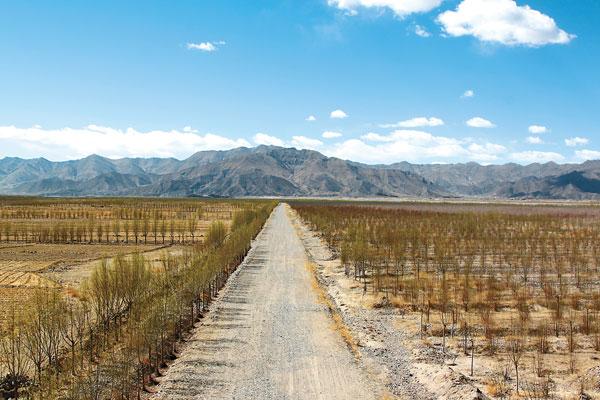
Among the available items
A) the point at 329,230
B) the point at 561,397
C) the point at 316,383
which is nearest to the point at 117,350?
the point at 316,383

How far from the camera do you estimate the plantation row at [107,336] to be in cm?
955

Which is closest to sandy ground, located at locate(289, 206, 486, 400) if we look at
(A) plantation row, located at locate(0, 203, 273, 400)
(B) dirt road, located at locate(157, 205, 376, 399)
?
(B) dirt road, located at locate(157, 205, 376, 399)

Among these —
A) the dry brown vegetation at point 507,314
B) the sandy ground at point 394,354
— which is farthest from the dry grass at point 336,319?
the dry brown vegetation at point 507,314

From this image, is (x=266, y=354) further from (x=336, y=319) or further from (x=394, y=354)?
(x=336, y=319)

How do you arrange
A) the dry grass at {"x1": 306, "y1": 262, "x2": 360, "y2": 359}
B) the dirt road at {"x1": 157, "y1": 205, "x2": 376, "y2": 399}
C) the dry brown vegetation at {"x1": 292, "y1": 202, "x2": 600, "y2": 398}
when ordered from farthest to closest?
the dry grass at {"x1": 306, "y1": 262, "x2": 360, "y2": 359}, the dry brown vegetation at {"x1": 292, "y1": 202, "x2": 600, "y2": 398}, the dirt road at {"x1": 157, "y1": 205, "x2": 376, "y2": 399}

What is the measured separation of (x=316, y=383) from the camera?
32.2 ft

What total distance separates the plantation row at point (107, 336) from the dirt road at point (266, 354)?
0.61 meters

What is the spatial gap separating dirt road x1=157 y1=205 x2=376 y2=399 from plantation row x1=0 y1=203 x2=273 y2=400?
Result: 614mm

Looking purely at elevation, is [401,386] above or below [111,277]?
below

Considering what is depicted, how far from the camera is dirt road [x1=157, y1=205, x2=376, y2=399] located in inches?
375

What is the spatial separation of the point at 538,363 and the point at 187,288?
9518mm

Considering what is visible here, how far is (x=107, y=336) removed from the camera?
1252 centimetres

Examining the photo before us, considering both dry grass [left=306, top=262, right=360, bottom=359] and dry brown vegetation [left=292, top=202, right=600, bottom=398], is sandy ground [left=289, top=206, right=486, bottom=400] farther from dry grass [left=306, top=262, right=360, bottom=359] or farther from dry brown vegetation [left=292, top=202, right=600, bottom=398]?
dry brown vegetation [left=292, top=202, right=600, bottom=398]

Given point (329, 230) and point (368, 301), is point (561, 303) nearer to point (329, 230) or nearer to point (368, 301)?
point (368, 301)
